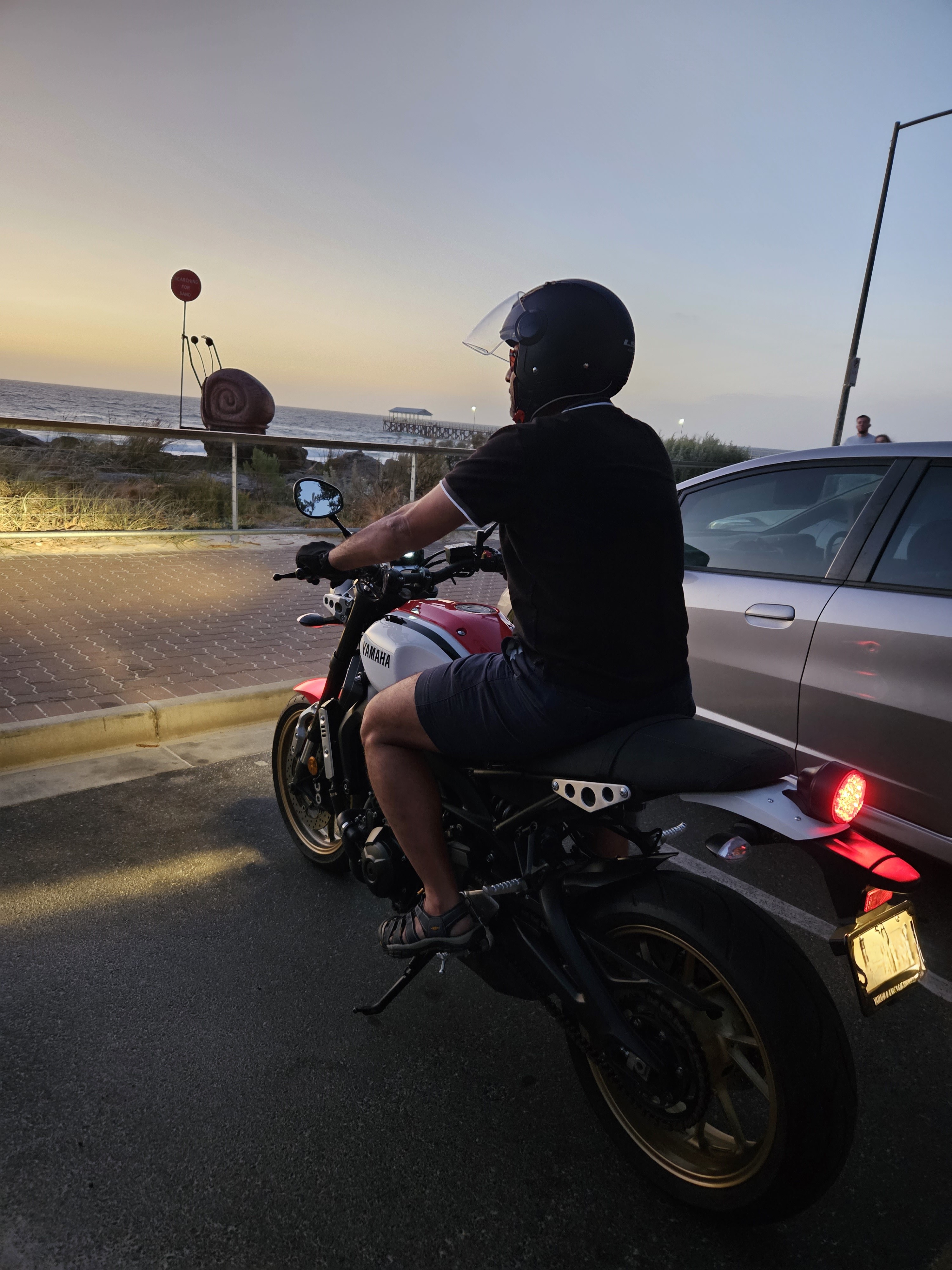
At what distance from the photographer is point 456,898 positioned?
2.40m

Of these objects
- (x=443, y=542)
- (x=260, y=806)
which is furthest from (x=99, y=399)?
(x=260, y=806)

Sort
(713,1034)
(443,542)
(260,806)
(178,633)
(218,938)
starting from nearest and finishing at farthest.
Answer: (713,1034)
(218,938)
(260,806)
(178,633)
(443,542)

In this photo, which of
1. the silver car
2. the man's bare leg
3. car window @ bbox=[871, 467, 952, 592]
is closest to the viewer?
the man's bare leg

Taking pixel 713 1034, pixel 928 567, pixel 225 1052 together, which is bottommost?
pixel 225 1052

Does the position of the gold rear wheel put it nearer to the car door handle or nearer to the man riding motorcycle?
the man riding motorcycle

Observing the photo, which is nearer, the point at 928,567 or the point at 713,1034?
the point at 713,1034

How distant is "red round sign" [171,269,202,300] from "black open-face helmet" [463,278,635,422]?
18074mm

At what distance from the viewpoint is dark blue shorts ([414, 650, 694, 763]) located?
6.87 ft

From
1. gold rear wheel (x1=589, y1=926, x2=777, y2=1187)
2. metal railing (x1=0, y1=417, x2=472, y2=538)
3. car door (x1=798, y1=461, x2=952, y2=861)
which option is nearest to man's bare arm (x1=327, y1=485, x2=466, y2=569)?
gold rear wheel (x1=589, y1=926, x2=777, y2=1187)

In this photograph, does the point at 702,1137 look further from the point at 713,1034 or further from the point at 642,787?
the point at 642,787

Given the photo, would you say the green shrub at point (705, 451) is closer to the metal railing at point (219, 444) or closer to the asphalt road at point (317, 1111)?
the metal railing at point (219, 444)

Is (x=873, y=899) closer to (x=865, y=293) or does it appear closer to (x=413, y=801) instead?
(x=413, y=801)

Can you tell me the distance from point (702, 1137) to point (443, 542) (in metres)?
11.5

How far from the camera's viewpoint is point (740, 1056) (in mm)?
1880
